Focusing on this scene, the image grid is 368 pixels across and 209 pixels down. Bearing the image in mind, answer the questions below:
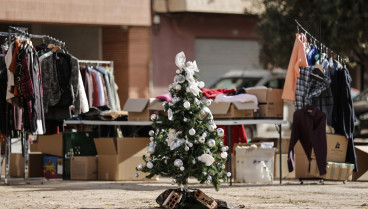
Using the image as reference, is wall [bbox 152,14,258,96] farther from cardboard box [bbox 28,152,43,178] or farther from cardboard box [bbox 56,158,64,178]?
cardboard box [bbox 56,158,64,178]

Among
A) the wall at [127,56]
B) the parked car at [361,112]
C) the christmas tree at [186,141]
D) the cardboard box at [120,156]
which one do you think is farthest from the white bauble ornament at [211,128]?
the wall at [127,56]

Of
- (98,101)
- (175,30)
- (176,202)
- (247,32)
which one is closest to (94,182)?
(98,101)

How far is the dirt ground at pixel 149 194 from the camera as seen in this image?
1223 cm

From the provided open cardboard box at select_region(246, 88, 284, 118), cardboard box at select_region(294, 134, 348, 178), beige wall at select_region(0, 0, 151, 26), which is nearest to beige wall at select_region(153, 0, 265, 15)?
beige wall at select_region(0, 0, 151, 26)

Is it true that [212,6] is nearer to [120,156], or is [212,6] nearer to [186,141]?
[120,156]

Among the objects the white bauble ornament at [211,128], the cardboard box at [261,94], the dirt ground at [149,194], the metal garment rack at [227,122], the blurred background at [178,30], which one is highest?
the blurred background at [178,30]

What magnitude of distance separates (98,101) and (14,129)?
Result: 3.08 meters

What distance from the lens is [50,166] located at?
665 inches

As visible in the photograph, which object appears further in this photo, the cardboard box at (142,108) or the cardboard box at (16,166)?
the cardboard box at (16,166)

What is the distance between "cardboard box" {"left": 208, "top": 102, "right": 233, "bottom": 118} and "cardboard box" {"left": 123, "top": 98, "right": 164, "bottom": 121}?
95 centimetres

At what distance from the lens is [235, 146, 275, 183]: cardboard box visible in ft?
51.1

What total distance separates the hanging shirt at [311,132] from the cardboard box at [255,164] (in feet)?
1.31

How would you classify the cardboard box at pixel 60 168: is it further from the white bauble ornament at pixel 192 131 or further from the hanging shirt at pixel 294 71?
the white bauble ornament at pixel 192 131

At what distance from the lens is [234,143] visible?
16.3m
